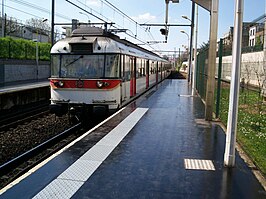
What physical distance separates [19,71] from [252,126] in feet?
82.0

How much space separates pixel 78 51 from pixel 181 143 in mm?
5459

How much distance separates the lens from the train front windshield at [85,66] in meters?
10.7

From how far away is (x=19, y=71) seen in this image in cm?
2997

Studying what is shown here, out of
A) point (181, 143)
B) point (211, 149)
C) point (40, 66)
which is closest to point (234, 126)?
point (211, 149)

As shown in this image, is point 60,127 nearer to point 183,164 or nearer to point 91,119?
point 91,119

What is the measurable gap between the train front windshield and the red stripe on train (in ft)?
0.58

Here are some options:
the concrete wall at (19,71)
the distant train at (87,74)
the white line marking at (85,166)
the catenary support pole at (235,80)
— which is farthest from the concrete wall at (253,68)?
the concrete wall at (19,71)

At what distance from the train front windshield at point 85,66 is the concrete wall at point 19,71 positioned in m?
15.3

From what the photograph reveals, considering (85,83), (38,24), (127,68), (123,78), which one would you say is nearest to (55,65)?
(85,83)

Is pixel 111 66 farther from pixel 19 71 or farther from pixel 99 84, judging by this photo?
pixel 19 71

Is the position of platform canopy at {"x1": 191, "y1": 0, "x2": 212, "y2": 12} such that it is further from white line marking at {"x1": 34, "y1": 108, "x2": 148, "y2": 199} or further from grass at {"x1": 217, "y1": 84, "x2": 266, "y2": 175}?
white line marking at {"x1": 34, "y1": 108, "x2": 148, "y2": 199}

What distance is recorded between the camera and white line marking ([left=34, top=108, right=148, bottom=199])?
174 inches

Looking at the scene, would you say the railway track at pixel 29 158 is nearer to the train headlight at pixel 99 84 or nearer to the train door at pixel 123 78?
the train headlight at pixel 99 84

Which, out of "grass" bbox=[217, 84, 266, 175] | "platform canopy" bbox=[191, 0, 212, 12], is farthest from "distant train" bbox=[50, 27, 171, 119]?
"grass" bbox=[217, 84, 266, 175]
